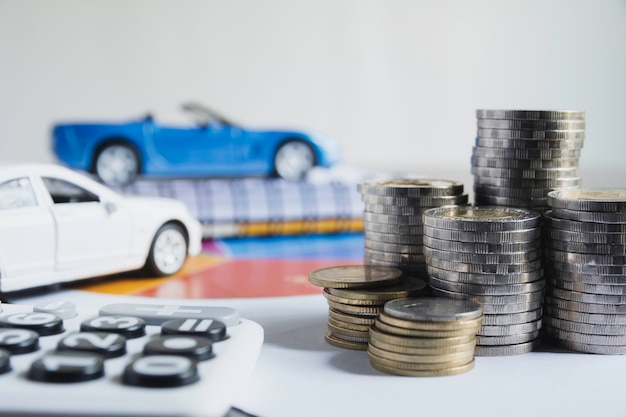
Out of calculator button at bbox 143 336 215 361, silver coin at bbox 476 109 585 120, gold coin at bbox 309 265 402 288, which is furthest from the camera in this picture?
silver coin at bbox 476 109 585 120

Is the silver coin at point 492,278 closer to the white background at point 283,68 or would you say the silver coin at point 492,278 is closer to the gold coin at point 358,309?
the gold coin at point 358,309

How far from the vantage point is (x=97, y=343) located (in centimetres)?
158

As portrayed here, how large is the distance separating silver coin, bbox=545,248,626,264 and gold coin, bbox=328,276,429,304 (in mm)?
370

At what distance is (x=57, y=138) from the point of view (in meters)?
4.50

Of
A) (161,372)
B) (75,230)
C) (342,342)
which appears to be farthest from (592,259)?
(75,230)

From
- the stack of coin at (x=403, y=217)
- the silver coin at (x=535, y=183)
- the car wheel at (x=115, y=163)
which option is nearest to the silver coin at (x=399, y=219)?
the stack of coin at (x=403, y=217)

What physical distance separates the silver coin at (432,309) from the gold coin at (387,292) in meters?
0.05

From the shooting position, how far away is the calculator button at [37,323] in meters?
1.73

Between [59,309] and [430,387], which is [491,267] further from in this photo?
[59,309]

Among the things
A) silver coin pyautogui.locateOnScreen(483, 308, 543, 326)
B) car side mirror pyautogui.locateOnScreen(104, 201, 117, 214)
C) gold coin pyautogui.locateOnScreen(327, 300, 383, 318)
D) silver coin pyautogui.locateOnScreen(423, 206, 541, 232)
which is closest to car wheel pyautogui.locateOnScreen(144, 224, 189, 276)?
car side mirror pyautogui.locateOnScreen(104, 201, 117, 214)

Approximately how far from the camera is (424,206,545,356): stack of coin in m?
1.96

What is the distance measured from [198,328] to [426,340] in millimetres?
511

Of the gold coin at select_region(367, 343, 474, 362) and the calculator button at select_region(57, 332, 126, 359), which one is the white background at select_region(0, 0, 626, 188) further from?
the calculator button at select_region(57, 332, 126, 359)

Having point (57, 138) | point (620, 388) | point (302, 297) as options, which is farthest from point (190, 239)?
point (620, 388)
